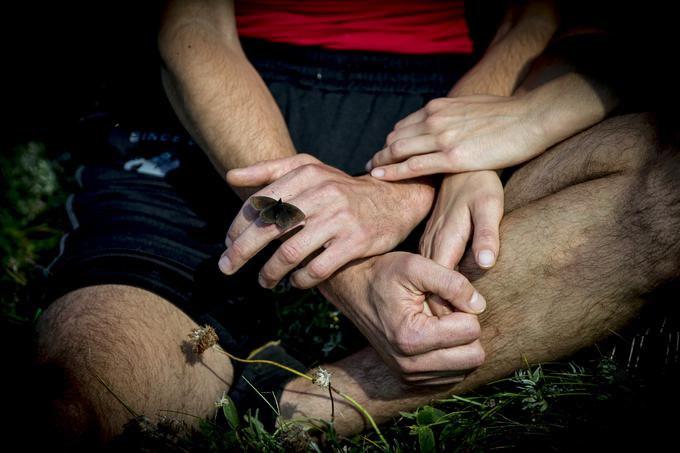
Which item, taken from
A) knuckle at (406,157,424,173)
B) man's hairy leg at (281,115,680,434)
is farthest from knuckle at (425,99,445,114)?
man's hairy leg at (281,115,680,434)

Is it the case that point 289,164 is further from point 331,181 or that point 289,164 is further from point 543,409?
point 543,409

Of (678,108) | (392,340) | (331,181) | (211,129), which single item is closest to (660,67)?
(678,108)

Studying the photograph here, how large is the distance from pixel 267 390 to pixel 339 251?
2.71 ft

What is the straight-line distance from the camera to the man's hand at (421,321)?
5.86 feet

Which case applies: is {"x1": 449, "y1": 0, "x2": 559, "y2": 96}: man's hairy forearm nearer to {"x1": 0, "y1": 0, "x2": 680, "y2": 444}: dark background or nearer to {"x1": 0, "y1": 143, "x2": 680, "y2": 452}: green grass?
{"x1": 0, "y1": 0, "x2": 680, "y2": 444}: dark background

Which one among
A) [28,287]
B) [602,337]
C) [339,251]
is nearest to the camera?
[602,337]

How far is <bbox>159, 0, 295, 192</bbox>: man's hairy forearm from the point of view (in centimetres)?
247

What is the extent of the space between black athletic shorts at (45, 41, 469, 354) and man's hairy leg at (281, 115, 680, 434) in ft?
3.40

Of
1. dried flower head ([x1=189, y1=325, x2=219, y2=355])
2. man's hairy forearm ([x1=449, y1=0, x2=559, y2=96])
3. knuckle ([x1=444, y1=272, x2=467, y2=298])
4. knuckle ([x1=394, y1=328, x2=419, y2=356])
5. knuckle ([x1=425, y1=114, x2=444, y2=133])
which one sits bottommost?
dried flower head ([x1=189, y1=325, x2=219, y2=355])

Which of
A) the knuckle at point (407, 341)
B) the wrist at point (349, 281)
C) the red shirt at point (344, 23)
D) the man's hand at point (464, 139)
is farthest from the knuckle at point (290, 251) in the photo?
the red shirt at point (344, 23)

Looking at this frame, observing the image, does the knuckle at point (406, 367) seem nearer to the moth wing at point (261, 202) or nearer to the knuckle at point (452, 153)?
the moth wing at point (261, 202)

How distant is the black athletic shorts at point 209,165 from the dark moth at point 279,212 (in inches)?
28.6

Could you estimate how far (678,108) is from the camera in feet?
6.07

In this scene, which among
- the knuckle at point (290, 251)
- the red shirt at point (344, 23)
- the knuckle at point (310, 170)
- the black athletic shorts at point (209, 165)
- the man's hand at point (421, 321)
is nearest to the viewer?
the man's hand at point (421, 321)
